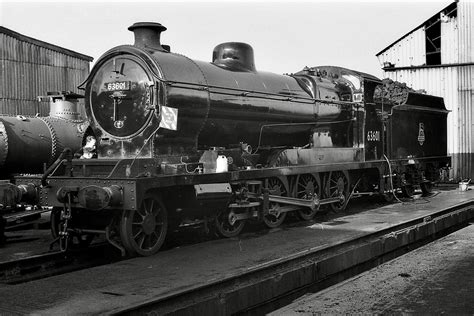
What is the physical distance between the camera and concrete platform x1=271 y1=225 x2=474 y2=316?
203 inches

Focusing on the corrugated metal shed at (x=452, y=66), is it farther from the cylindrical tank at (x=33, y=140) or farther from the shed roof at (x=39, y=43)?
the cylindrical tank at (x=33, y=140)

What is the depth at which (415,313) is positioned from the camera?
502 cm

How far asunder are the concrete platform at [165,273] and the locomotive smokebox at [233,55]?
10.5 feet

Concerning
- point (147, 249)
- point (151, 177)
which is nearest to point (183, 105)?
point (151, 177)

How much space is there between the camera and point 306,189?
10.8m

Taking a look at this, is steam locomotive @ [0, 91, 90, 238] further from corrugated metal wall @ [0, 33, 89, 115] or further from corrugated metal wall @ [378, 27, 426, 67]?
corrugated metal wall @ [378, 27, 426, 67]

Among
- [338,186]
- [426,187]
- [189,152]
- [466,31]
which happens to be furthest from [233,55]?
[466,31]

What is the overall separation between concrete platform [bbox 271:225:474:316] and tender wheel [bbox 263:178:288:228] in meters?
2.93

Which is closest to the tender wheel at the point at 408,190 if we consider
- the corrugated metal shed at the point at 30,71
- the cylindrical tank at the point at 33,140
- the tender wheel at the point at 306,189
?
the tender wheel at the point at 306,189

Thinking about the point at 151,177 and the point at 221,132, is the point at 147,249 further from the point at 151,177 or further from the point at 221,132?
the point at 221,132

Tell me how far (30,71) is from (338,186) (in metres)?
14.8

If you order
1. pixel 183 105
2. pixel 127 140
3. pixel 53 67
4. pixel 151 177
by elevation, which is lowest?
pixel 151 177

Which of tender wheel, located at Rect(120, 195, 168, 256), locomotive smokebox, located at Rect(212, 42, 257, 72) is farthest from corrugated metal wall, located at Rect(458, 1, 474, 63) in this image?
tender wheel, located at Rect(120, 195, 168, 256)

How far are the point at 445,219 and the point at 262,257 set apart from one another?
20.3ft
